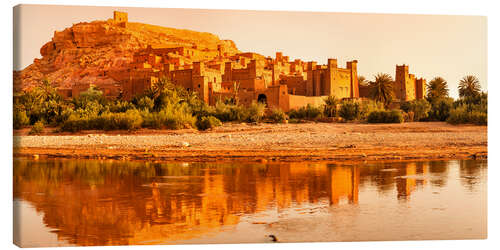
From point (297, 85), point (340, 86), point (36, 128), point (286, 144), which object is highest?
point (297, 85)

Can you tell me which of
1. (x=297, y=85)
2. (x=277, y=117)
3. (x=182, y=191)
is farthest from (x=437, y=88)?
(x=297, y=85)

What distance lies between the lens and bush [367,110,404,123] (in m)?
15.0

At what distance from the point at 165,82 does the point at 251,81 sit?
5281 mm

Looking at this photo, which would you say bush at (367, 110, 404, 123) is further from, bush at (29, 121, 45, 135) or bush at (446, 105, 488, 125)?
bush at (29, 121, 45, 135)

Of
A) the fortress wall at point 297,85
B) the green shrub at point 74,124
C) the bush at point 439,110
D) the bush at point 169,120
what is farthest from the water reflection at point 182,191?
the fortress wall at point 297,85

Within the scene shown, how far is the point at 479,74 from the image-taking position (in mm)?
7988

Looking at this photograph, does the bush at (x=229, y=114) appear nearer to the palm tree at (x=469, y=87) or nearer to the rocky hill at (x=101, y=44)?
the palm tree at (x=469, y=87)

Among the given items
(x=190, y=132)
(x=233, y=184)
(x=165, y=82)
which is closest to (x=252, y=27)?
(x=233, y=184)

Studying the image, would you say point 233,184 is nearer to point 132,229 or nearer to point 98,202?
point 98,202

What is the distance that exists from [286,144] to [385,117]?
3651 millimetres

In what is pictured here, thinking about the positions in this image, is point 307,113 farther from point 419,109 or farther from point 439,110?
point 439,110

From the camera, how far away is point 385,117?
1567cm

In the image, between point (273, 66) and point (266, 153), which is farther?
point (273, 66)

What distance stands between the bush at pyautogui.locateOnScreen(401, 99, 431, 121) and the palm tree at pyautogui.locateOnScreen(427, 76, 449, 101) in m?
1.36
